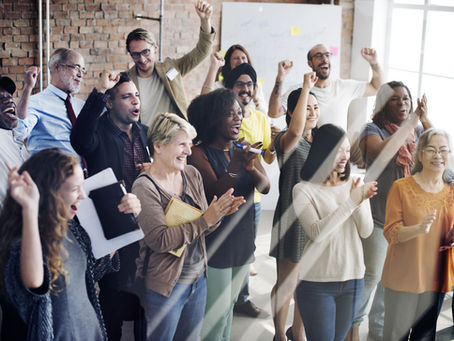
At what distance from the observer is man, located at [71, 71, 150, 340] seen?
2.55 meters

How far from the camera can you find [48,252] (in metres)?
1.80

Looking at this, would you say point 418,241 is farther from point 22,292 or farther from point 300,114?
point 22,292

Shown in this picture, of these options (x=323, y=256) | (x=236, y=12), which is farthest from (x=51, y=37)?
(x=323, y=256)

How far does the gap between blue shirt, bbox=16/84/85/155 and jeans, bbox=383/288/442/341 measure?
1.85 m

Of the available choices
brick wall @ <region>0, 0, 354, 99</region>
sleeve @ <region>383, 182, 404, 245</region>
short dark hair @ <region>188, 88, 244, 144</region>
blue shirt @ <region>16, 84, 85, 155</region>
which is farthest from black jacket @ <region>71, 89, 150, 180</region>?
brick wall @ <region>0, 0, 354, 99</region>

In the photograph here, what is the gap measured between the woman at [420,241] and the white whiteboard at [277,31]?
3154mm

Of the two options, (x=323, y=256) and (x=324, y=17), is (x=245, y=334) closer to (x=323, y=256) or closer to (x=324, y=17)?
(x=323, y=256)

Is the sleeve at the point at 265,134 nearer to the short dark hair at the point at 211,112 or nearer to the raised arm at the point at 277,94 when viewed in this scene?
the raised arm at the point at 277,94

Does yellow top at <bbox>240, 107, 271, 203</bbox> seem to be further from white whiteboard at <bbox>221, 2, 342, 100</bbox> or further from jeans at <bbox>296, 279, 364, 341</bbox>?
white whiteboard at <bbox>221, 2, 342, 100</bbox>

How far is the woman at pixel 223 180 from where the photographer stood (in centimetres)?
267

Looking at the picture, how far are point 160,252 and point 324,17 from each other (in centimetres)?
415

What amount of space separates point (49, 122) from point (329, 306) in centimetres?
167

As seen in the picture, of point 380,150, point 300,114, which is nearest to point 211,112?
point 300,114

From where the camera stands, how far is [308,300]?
8.32 ft
